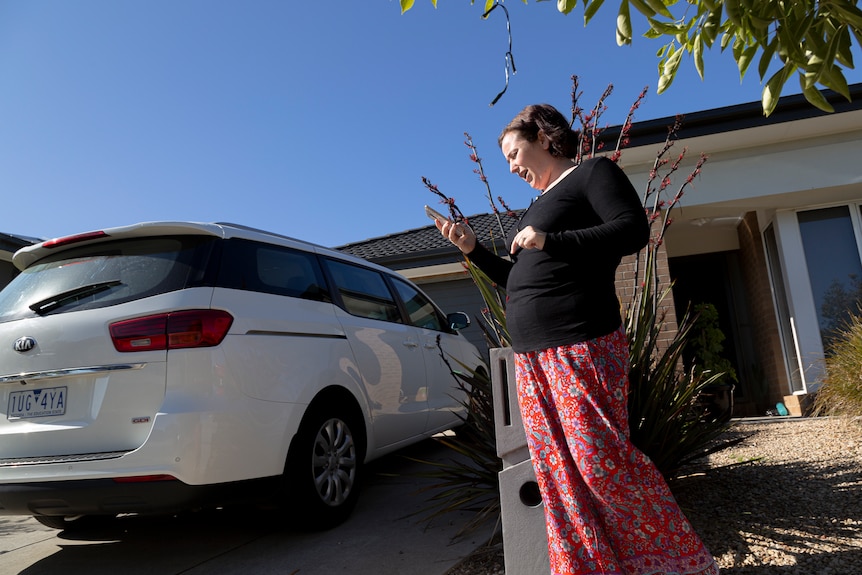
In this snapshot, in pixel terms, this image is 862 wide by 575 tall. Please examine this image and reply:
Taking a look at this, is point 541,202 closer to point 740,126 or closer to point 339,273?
point 339,273

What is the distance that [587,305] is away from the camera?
6.35ft

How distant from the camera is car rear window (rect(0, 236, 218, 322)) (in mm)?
2908

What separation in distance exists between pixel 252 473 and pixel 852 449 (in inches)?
143

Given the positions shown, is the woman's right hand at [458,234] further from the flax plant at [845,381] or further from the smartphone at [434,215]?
the flax plant at [845,381]

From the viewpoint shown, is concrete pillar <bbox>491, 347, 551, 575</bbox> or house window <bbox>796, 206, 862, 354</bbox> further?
house window <bbox>796, 206, 862, 354</bbox>

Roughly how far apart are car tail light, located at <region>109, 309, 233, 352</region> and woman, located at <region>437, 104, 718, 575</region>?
1493mm

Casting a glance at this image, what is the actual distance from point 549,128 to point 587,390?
903 mm

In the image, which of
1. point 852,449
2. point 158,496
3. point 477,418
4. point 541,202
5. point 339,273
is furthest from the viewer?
point 339,273

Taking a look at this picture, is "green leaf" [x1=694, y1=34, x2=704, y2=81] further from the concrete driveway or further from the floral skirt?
the concrete driveway

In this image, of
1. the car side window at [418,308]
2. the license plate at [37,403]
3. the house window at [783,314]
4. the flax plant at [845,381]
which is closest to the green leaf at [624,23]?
the license plate at [37,403]

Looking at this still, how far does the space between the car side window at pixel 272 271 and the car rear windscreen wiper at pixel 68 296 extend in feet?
1.74

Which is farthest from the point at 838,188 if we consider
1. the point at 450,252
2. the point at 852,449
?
the point at 450,252

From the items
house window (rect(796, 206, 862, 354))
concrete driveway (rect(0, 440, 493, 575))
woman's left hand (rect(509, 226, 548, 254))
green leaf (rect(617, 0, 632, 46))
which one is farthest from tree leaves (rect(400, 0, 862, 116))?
house window (rect(796, 206, 862, 354))

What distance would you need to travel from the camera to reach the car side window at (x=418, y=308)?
16.5ft
